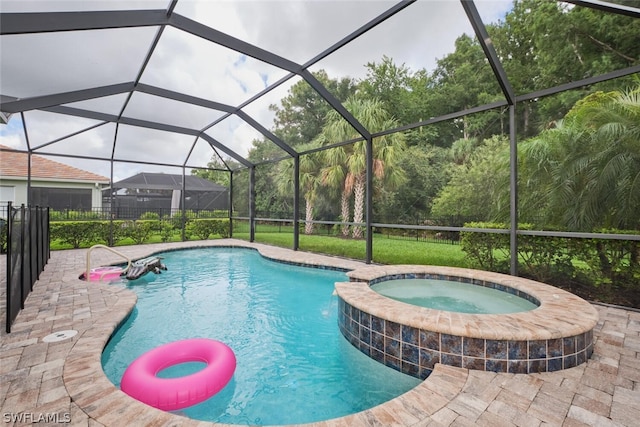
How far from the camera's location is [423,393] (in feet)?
7.36

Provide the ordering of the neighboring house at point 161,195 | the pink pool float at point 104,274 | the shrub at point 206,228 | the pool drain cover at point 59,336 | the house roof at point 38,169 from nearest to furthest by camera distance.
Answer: the pool drain cover at point 59,336 → the pink pool float at point 104,274 → the house roof at point 38,169 → the neighboring house at point 161,195 → the shrub at point 206,228

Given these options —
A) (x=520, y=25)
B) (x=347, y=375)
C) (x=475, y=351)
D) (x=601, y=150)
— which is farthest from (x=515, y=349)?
(x=520, y=25)

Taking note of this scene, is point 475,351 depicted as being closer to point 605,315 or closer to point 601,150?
point 605,315

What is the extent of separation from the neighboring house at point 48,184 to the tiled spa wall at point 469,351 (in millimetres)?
12654

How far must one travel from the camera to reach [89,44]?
4750 millimetres

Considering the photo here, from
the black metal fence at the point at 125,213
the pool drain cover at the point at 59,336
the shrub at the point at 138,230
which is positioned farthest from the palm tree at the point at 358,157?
the pool drain cover at the point at 59,336

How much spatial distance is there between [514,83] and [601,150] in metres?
7.87

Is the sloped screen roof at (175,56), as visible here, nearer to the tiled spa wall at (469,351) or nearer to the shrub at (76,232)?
the shrub at (76,232)

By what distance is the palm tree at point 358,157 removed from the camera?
1152 cm

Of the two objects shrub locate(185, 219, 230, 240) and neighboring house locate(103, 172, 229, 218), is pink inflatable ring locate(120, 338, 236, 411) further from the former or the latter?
neighboring house locate(103, 172, 229, 218)

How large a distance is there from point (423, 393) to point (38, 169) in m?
17.1

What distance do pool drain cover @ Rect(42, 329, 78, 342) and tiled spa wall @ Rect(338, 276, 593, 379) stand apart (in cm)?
341

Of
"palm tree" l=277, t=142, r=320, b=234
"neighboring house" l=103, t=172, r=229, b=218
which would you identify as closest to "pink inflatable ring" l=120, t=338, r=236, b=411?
"neighboring house" l=103, t=172, r=229, b=218

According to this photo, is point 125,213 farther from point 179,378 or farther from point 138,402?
point 138,402
